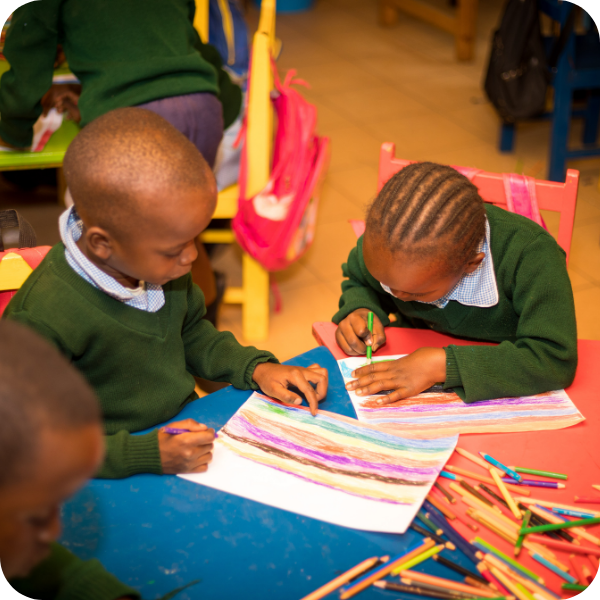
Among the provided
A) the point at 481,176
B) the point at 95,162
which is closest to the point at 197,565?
the point at 95,162

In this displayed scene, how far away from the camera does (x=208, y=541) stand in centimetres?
90

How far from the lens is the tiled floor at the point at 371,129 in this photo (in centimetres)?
276

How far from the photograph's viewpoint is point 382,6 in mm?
5488

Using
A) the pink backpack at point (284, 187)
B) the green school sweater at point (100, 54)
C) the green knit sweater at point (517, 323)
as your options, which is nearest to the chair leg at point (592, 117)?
the pink backpack at point (284, 187)

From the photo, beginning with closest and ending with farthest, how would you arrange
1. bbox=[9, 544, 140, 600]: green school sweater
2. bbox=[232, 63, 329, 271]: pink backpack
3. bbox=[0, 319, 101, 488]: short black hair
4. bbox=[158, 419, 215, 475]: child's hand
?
bbox=[0, 319, 101, 488]: short black hair → bbox=[9, 544, 140, 600]: green school sweater → bbox=[158, 419, 215, 475]: child's hand → bbox=[232, 63, 329, 271]: pink backpack

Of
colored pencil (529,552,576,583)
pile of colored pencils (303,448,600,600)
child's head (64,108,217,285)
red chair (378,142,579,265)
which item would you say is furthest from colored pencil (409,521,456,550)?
red chair (378,142,579,265)

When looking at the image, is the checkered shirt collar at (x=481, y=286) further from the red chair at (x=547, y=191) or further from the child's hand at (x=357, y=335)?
the red chair at (x=547, y=191)

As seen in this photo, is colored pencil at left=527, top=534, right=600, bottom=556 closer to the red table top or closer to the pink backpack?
the red table top

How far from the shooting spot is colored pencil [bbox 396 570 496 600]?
0.81 m

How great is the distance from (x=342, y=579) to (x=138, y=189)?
0.60 m

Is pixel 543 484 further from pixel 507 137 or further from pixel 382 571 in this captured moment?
pixel 507 137

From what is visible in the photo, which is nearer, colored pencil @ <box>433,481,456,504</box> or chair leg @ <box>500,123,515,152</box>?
colored pencil @ <box>433,481,456,504</box>

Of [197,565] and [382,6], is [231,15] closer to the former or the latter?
[197,565]

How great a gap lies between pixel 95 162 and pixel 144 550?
54 centimetres
